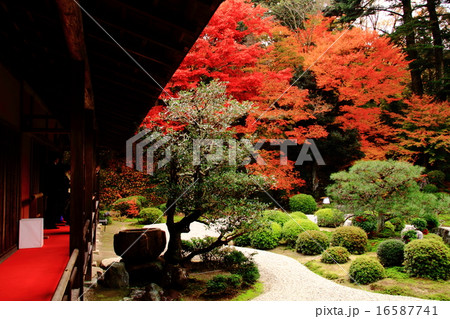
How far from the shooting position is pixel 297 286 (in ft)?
25.2

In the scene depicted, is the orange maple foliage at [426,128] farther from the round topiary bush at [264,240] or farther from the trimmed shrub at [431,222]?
the round topiary bush at [264,240]

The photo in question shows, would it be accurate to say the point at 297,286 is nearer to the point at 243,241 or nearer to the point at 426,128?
the point at 243,241

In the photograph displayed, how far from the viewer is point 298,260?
31.6 feet

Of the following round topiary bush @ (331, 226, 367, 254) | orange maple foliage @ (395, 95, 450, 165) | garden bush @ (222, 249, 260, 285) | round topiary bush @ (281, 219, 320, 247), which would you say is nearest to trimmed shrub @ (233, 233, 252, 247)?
round topiary bush @ (281, 219, 320, 247)

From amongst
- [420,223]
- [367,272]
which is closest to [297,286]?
[367,272]

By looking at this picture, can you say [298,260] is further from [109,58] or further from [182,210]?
[109,58]

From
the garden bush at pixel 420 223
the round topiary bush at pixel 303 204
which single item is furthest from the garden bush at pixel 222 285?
the round topiary bush at pixel 303 204

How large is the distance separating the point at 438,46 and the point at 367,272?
41.3ft

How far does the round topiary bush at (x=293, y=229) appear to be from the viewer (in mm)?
10922

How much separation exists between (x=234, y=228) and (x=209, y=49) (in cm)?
682

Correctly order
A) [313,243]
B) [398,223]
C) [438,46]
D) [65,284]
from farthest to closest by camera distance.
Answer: [438,46] → [398,223] → [313,243] → [65,284]

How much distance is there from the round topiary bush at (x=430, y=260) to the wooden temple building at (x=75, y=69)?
21.6 ft

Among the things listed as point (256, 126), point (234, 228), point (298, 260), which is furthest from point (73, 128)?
point (256, 126)

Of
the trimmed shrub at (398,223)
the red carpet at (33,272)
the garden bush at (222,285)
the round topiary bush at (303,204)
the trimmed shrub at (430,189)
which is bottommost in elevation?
the garden bush at (222,285)
